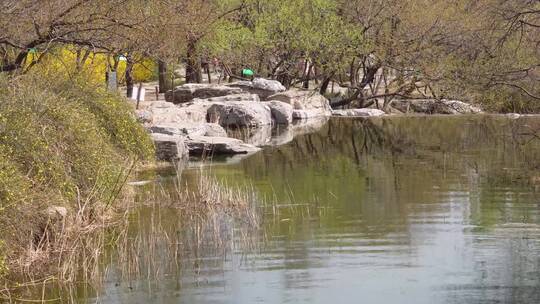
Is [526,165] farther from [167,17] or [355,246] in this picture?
[355,246]

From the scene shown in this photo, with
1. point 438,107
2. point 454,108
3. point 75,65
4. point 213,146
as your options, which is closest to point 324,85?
point 438,107

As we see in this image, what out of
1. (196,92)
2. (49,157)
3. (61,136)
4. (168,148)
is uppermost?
(196,92)

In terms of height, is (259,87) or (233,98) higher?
(259,87)

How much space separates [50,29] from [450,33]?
27339 millimetres

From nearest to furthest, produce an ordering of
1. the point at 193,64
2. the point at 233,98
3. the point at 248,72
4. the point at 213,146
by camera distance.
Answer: the point at 213,146 → the point at 233,98 → the point at 193,64 → the point at 248,72

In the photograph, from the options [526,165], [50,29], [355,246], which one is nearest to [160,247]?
[355,246]

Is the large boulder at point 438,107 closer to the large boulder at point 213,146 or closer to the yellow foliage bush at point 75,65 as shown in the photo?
the yellow foliage bush at point 75,65

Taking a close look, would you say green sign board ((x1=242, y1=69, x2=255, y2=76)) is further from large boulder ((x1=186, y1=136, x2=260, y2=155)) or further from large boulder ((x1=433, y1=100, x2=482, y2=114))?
large boulder ((x1=186, y1=136, x2=260, y2=155))

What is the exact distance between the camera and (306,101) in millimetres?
40031

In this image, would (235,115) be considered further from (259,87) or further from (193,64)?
(193,64)

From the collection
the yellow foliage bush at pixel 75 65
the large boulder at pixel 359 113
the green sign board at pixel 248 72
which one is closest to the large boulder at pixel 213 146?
the yellow foliage bush at pixel 75 65

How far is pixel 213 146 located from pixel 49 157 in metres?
11.3

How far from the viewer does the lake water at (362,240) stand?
11.1 m

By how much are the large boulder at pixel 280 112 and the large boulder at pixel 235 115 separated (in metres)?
2.14
